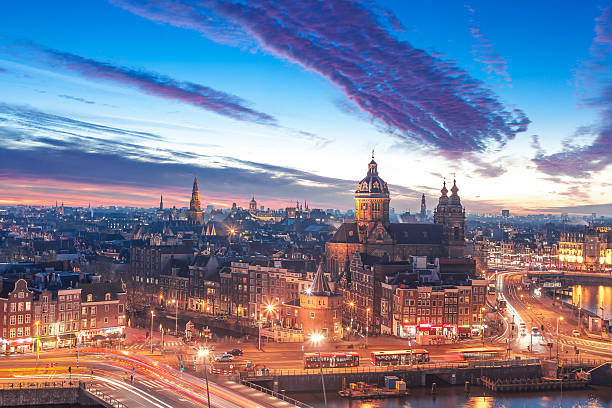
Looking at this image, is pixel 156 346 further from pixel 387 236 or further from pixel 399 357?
pixel 387 236

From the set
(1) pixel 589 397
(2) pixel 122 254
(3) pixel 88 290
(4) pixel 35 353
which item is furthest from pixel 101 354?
(2) pixel 122 254

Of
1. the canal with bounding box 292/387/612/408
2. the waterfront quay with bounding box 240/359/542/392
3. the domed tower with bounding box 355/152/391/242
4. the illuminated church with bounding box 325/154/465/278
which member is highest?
the domed tower with bounding box 355/152/391/242

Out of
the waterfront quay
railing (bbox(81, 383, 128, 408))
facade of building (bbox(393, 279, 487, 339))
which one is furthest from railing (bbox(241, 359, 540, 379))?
railing (bbox(81, 383, 128, 408))

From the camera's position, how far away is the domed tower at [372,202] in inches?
6117

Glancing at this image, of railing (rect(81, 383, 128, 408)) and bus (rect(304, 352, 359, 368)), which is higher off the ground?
bus (rect(304, 352, 359, 368))

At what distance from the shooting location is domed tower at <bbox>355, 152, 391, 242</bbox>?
510 ft

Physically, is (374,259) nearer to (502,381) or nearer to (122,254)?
(502,381)

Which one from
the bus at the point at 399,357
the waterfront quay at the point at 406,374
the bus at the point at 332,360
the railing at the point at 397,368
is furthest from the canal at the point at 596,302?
the bus at the point at 332,360

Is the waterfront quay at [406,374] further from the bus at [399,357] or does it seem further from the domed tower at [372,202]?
the domed tower at [372,202]

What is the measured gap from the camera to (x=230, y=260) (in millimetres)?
146375

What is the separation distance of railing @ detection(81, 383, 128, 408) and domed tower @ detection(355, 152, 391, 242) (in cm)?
9133

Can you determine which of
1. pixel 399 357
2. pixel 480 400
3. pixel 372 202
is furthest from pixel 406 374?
pixel 372 202

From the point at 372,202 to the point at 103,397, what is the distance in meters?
98.2

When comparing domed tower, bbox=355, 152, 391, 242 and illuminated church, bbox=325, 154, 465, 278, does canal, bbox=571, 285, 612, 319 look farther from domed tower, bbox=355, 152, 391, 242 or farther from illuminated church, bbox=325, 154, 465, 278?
domed tower, bbox=355, 152, 391, 242
